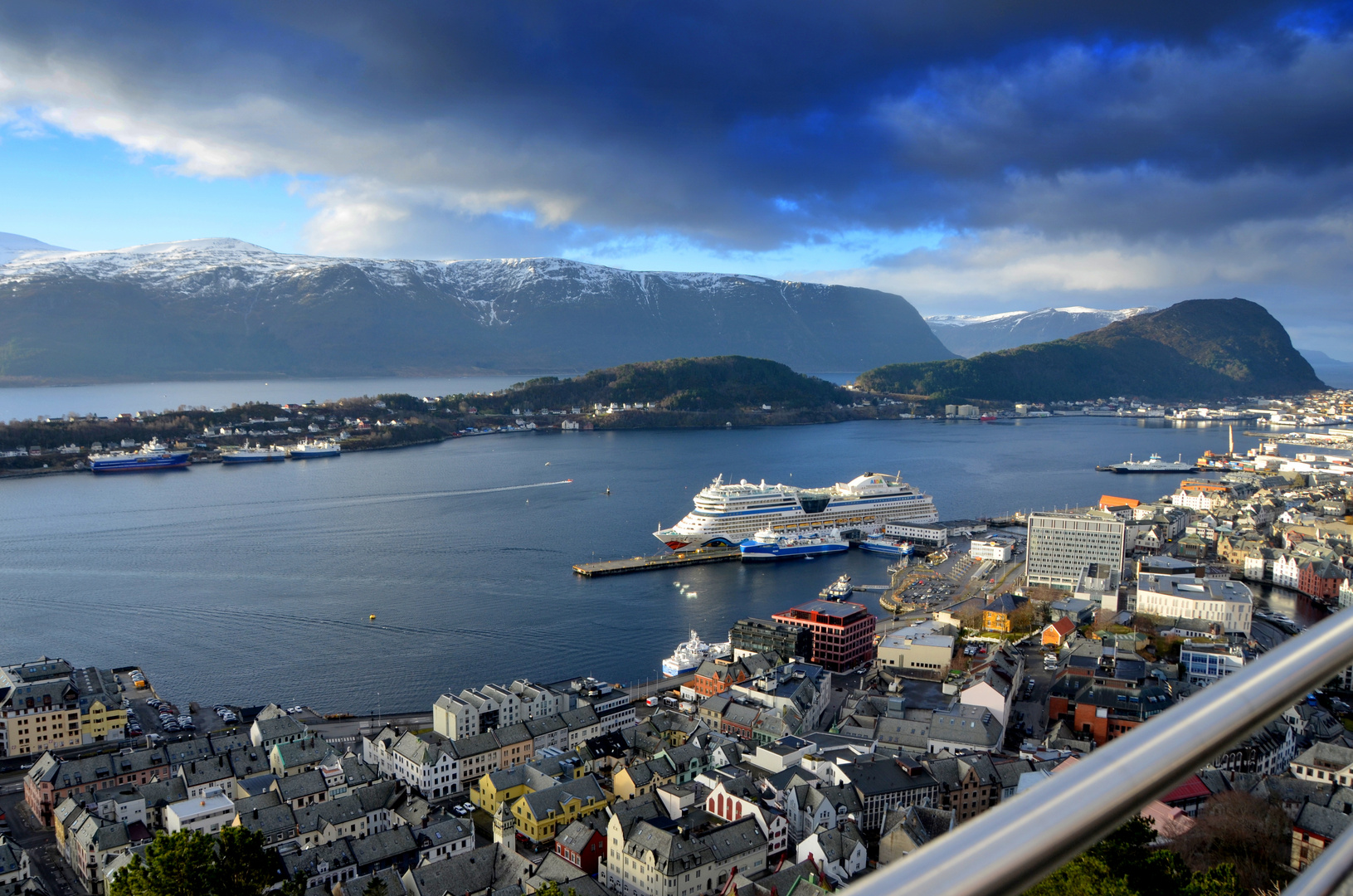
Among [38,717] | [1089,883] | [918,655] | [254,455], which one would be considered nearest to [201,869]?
[1089,883]

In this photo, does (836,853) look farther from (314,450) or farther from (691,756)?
(314,450)

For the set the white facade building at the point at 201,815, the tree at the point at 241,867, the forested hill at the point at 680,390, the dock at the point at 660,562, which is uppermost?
the forested hill at the point at 680,390

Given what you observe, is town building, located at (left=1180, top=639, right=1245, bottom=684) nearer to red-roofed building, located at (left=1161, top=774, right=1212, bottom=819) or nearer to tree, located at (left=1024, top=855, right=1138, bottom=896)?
red-roofed building, located at (left=1161, top=774, right=1212, bottom=819)

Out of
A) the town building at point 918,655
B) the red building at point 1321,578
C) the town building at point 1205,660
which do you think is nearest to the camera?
the town building at point 1205,660

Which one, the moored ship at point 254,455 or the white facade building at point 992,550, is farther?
the moored ship at point 254,455

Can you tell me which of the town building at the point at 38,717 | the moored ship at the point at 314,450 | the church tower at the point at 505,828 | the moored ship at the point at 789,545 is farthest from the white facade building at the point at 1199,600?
the moored ship at the point at 314,450

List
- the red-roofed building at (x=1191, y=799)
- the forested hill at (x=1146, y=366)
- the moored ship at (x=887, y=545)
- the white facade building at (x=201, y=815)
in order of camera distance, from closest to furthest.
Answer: the red-roofed building at (x=1191, y=799), the white facade building at (x=201, y=815), the moored ship at (x=887, y=545), the forested hill at (x=1146, y=366)

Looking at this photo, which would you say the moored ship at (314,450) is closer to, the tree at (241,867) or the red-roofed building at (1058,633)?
the red-roofed building at (1058,633)
